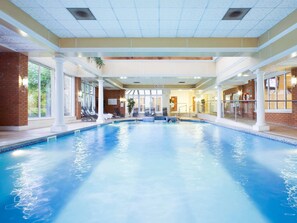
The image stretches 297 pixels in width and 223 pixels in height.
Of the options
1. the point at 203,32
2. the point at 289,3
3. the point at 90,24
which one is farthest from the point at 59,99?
the point at 289,3

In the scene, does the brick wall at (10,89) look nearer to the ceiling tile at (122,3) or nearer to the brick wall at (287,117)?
the ceiling tile at (122,3)

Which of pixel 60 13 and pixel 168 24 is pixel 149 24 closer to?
pixel 168 24

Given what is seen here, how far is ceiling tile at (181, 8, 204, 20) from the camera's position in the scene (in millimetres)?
6301

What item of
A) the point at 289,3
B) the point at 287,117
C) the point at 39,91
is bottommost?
the point at 287,117

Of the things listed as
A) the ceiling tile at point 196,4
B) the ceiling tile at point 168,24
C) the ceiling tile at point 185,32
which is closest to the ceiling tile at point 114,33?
the ceiling tile at point 168,24

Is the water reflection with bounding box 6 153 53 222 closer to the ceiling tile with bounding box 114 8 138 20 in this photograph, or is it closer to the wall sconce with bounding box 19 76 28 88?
the ceiling tile with bounding box 114 8 138 20

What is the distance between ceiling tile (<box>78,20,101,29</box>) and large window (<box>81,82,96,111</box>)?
12367mm

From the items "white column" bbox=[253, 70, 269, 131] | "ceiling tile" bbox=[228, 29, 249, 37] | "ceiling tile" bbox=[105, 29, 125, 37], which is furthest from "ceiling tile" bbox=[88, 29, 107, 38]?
"white column" bbox=[253, 70, 269, 131]

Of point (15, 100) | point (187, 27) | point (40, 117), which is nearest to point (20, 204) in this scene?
point (187, 27)

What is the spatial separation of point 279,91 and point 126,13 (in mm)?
10145

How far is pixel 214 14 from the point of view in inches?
258

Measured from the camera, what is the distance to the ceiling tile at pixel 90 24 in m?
7.09

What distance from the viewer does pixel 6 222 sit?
2.40 m

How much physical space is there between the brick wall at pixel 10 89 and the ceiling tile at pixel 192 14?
6.57 meters
